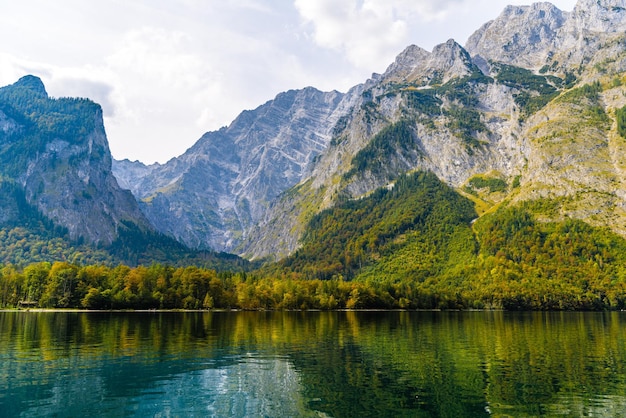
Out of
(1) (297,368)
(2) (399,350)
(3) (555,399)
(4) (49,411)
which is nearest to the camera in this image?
(4) (49,411)

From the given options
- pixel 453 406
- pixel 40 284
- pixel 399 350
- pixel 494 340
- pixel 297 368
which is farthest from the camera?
pixel 40 284

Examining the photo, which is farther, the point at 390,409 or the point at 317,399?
the point at 317,399

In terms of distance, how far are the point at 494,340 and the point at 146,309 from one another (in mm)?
142674

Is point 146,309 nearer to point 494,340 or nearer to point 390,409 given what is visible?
point 494,340

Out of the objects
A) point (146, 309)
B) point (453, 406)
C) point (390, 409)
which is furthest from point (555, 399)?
point (146, 309)

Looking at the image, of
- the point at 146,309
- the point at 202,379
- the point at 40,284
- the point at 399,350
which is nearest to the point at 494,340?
the point at 399,350

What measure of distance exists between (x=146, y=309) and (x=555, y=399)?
172 m

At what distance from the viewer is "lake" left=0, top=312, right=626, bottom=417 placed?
37438 mm

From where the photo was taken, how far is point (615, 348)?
7688 cm

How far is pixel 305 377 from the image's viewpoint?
49781mm

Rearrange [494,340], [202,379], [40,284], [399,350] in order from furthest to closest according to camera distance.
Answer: [40,284] < [494,340] < [399,350] < [202,379]

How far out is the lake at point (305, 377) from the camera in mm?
37438

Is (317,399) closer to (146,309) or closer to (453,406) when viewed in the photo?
(453,406)

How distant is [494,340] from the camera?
8800cm
